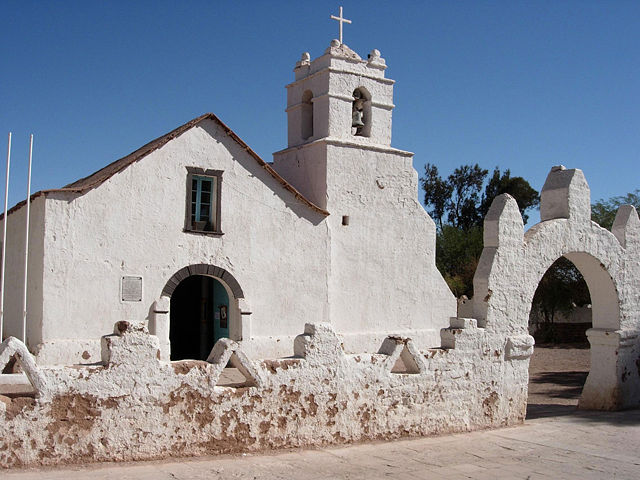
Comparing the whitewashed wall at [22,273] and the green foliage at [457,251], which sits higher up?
the green foliage at [457,251]

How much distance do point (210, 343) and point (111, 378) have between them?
1008 centimetres

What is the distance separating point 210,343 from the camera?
16.2 m

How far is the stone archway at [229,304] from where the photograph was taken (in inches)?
545

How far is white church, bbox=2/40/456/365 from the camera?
13.3m

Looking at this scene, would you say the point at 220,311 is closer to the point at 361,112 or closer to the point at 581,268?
the point at 361,112

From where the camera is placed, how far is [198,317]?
658 inches

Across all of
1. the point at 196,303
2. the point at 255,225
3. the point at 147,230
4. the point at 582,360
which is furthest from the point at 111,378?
the point at 582,360

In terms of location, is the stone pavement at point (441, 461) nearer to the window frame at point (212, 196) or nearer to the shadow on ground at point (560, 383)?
the shadow on ground at point (560, 383)

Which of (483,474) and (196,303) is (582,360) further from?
(483,474)

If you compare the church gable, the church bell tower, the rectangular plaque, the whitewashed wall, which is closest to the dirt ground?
the church gable

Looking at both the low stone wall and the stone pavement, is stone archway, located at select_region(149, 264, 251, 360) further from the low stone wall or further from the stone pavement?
the stone pavement

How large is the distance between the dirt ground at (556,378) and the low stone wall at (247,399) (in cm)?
261

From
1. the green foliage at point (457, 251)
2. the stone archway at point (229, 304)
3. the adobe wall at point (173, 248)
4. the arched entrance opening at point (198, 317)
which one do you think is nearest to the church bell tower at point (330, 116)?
the adobe wall at point (173, 248)

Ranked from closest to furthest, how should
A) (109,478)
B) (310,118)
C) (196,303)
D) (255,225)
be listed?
(109,478) → (255,225) → (196,303) → (310,118)
